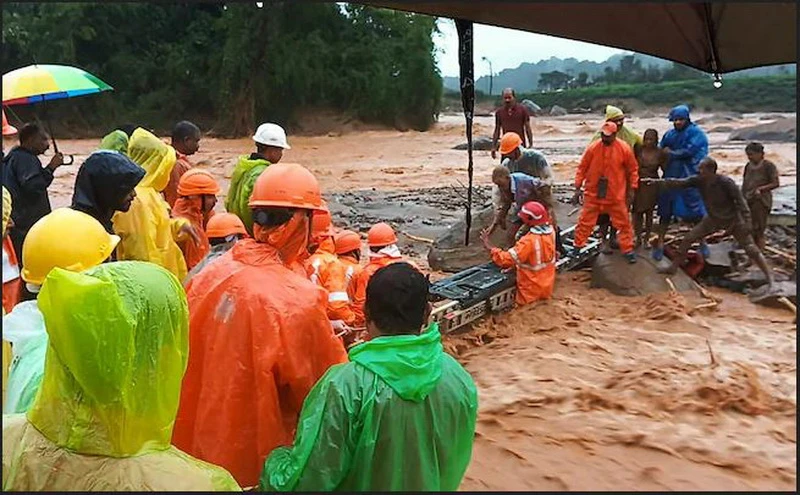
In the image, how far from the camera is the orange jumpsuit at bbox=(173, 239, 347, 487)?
7.93ft

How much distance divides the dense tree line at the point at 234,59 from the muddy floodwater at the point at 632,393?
2059 cm

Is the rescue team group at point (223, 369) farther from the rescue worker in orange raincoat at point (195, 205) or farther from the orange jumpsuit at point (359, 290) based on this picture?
the rescue worker in orange raincoat at point (195, 205)

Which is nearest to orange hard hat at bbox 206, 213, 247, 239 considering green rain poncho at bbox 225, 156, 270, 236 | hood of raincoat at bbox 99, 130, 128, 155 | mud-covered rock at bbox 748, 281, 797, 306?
green rain poncho at bbox 225, 156, 270, 236

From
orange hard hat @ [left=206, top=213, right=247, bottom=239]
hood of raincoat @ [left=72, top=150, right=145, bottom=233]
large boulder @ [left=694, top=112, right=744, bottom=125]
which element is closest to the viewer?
hood of raincoat @ [left=72, top=150, right=145, bottom=233]

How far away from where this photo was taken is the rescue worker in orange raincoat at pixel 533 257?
22.7ft

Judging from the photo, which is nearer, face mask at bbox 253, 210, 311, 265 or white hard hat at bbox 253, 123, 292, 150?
Result: face mask at bbox 253, 210, 311, 265

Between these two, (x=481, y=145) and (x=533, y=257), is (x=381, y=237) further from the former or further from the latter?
(x=481, y=145)

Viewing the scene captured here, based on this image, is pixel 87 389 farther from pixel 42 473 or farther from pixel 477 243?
pixel 477 243

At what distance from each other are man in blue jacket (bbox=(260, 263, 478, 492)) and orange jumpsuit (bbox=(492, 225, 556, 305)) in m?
5.01

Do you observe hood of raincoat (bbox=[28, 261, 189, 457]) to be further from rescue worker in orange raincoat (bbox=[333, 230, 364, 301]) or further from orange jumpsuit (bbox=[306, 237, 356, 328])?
rescue worker in orange raincoat (bbox=[333, 230, 364, 301])

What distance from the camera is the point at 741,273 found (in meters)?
8.25

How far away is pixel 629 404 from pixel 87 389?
4105mm

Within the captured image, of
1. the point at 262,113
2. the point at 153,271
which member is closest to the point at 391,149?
the point at 262,113

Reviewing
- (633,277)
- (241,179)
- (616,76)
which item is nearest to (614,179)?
(633,277)
